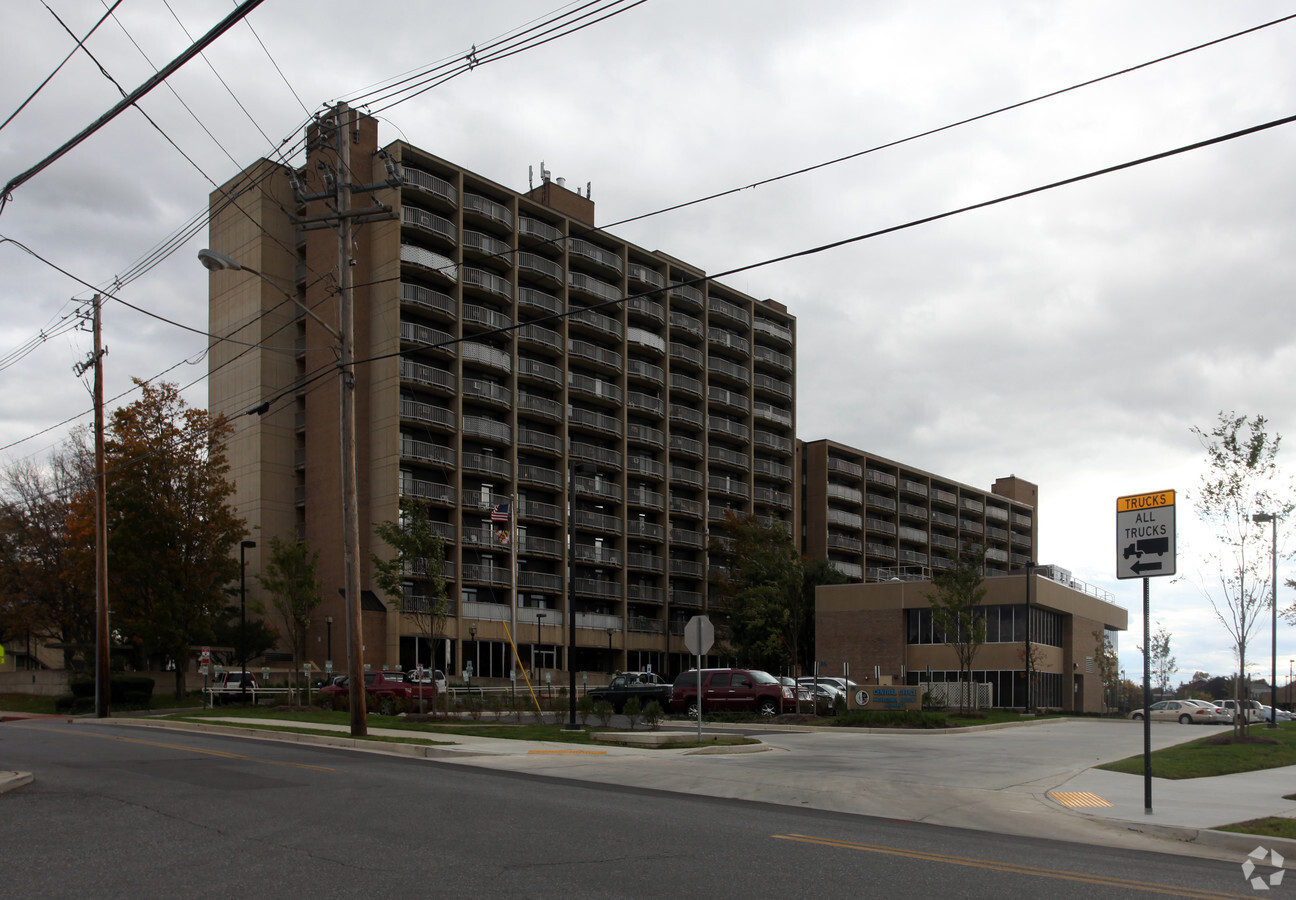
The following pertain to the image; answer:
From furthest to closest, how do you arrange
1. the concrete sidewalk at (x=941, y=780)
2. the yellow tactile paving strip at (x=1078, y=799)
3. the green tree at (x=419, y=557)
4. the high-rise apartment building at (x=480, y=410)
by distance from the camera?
the high-rise apartment building at (x=480, y=410) < the green tree at (x=419, y=557) < the yellow tactile paving strip at (x=1078, y=799) < the concrete sidewalk at (x=941, y=780)

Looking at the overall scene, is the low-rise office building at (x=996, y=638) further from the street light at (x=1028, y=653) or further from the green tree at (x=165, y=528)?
the green tree at (x=165, y=528)

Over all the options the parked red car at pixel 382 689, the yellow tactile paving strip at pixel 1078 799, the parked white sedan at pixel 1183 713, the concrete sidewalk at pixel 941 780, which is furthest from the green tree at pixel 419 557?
the parked white sedan at pixel 1183 713

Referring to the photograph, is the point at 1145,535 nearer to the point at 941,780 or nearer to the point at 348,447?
the point at 941,780

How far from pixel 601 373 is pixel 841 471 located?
105ft

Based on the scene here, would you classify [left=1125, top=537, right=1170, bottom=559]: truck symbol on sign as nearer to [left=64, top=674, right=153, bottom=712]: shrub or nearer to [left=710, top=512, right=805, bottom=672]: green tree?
[left=710, top=512, right=805, bottom=672]: green tree

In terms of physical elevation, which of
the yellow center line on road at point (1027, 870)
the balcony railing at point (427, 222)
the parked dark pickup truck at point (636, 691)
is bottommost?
the parked dark pickup truck at point (636, 691)

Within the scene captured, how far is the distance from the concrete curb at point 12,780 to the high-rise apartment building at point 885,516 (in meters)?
74.2

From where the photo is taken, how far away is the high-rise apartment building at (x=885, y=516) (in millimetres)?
92938

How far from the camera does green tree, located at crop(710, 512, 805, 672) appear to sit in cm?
6119

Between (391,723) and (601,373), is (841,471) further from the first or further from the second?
(391,723)

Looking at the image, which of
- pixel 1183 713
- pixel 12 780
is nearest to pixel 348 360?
pixel 12 780

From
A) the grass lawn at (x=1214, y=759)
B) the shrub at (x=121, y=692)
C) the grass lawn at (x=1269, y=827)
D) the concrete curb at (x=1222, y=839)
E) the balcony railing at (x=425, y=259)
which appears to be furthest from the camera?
the balcony railing at (x=425, y=259)

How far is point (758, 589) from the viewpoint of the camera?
205ft

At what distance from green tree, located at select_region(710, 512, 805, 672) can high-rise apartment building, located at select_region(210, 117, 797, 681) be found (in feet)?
15.0
